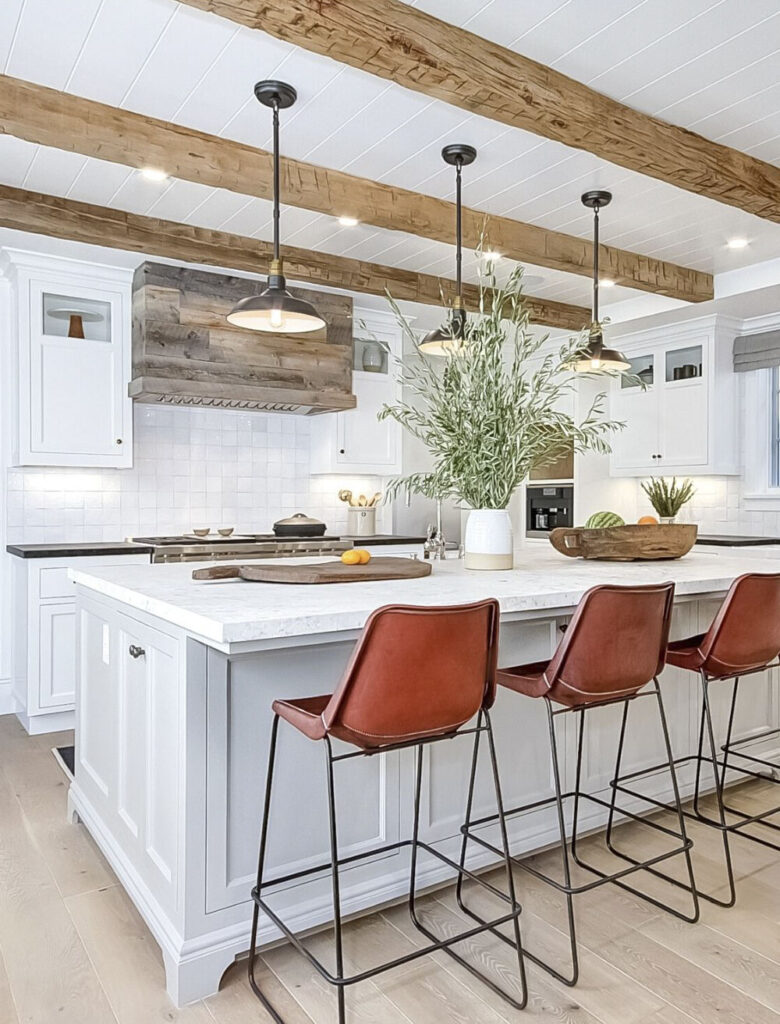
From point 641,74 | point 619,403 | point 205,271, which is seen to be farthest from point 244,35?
point 619,403

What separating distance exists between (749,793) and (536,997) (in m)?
1.67

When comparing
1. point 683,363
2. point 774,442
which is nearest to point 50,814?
point 683,363

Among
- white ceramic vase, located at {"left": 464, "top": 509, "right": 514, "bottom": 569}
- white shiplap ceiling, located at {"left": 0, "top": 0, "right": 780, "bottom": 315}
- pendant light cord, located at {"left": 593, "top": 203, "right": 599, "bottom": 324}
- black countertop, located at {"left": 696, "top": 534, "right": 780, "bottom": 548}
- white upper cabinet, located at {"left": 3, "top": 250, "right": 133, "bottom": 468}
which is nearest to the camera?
white shiplap ceiling, located at {"left": 0, "top": 0, "right": 780, "bottom": 315}

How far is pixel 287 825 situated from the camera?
1990 mm

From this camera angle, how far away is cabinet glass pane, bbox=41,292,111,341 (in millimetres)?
4191

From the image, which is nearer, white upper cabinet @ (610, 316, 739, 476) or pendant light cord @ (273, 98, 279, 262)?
pendant light cord @ (273, 98, 279, 262)

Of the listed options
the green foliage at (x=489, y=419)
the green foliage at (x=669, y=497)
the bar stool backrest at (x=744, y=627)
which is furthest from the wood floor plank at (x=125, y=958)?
the green foliage at (x=669, y=497)

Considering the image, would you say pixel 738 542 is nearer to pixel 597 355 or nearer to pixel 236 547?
pixel 597 355

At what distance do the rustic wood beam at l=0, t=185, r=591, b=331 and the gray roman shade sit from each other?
195 centimetres

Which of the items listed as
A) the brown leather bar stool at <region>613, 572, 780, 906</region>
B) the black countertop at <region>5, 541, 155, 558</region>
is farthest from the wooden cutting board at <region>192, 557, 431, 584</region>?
the black countertop at <region>5, 541, 155, 558</region>

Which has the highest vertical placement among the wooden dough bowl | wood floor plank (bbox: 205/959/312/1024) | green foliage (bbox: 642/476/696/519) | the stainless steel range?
green foliage (bbox: 642/476/696/519)

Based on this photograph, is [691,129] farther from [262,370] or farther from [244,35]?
[262,370]

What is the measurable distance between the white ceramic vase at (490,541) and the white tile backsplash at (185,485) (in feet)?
8.72

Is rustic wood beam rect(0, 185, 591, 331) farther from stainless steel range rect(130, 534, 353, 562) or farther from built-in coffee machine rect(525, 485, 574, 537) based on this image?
built-in coffee machine rect(525, 485, 574, 537)
